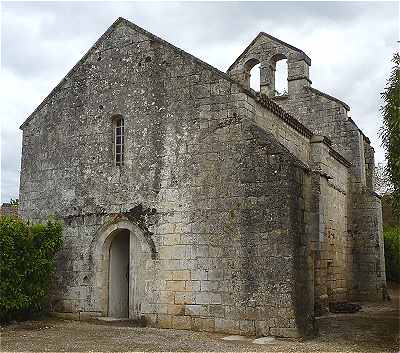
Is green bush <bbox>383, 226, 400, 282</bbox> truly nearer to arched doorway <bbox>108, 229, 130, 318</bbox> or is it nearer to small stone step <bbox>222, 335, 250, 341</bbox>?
arched doorway <bbox>108, 229, 130, 318</bbox>

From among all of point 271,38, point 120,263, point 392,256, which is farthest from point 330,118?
point 120,263

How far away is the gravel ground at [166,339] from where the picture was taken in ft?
28.1

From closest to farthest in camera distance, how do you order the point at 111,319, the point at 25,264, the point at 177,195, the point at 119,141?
the point at 177,195
the point at 25,264
the point at 111,319
the point at 119,141

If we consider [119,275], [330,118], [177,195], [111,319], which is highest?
[330,118]

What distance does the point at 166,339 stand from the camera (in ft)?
30.9

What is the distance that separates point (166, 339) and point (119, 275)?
3586mm

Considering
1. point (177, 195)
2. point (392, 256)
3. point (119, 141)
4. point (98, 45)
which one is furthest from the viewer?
point (392, 256)

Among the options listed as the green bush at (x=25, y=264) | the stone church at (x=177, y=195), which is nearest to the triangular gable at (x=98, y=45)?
the stone church at (x=177, y=195)

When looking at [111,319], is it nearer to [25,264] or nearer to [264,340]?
[25,264]

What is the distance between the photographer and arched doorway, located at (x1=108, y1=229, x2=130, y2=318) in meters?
12.3

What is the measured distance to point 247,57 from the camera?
16.8m

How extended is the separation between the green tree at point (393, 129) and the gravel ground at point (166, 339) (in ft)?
8.71

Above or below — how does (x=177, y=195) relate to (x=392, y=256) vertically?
above

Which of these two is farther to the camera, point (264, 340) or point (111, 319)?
point (111, 319)
